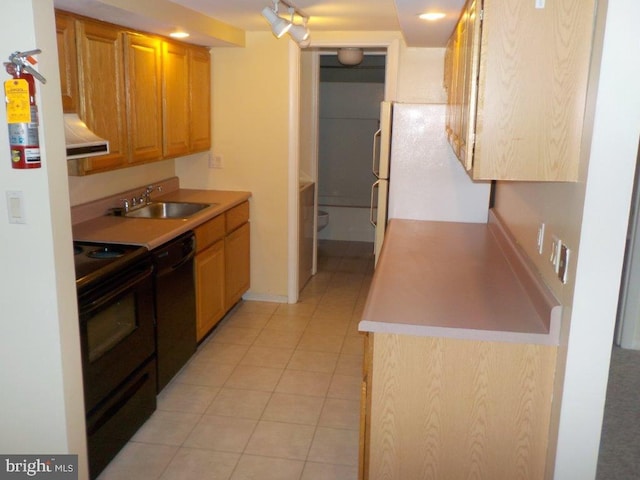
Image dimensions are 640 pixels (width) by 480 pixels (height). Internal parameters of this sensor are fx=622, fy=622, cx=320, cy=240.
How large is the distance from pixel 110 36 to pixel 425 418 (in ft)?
8.09

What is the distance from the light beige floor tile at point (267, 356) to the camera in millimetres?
3881

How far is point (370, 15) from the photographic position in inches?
150

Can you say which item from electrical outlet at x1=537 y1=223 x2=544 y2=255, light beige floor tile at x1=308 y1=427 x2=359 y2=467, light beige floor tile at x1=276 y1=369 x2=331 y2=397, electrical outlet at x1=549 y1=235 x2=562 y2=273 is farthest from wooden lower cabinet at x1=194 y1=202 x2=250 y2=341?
electrical outlet at x1=549 y1=235 x2=562 y2=273

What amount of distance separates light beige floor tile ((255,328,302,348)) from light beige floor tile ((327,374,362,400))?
1.87 ft

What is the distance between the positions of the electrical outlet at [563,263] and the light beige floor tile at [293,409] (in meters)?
1.64

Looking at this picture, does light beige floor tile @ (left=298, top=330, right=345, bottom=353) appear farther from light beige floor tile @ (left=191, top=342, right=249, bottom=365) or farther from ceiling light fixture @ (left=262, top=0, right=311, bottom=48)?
ceiling light fixture @ (left=262, top=0, right=311, bottom=48)

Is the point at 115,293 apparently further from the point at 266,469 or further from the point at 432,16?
the point at 432,16

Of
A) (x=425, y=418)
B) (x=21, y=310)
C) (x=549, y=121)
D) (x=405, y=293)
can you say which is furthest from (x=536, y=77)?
(x=21, y=310)

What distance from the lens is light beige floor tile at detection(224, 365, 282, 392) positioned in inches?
141

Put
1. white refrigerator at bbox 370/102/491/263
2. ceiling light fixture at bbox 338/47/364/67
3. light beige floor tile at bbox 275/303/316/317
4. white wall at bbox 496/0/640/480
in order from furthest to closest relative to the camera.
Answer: ceiling light fixture at bbox 338/47/364/67
light beige floor tile at bbox 275/303/316/317
white refrigerator at bbox 370/102/491/263
white wall at bbox 496/0/640/480

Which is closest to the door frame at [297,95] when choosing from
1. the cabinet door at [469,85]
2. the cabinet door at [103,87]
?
the cabinet door at [103,87]

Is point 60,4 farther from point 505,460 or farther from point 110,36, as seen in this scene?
point 505,460

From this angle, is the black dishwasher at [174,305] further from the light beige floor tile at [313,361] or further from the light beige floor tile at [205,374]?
the light beige floor tile at [313,361]

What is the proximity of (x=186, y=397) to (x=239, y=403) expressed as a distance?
1.00 ft
